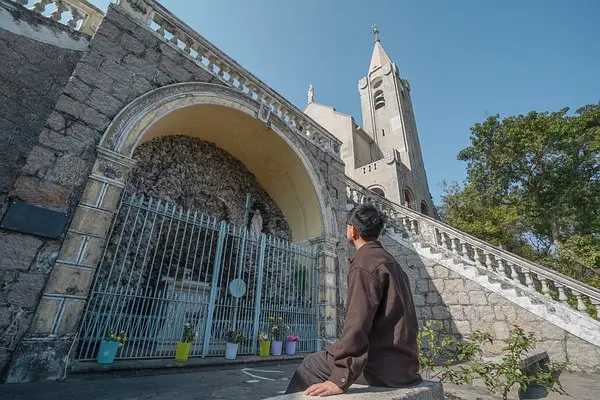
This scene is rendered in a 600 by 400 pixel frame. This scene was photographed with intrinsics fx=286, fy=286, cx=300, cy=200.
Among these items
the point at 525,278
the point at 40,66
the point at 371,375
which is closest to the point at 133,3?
the point at 40,66

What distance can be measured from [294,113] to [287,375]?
18.7 ft

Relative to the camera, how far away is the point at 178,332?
4.44 metres

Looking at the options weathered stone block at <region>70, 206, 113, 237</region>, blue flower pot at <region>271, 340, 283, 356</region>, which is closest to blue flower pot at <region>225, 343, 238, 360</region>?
blue flower pot at <region>271, 340, 283, 356</region>

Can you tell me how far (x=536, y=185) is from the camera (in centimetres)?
1312

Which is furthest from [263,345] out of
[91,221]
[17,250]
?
[17,250]

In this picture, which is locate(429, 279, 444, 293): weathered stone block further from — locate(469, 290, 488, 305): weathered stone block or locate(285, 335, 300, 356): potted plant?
locate(285, 335, 300, 356): potted plant

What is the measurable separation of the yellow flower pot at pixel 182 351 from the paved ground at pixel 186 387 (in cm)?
28

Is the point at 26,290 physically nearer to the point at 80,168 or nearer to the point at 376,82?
the point at 80,168

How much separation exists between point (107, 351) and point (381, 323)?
138 inches

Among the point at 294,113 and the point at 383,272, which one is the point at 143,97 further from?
the point at 383,272

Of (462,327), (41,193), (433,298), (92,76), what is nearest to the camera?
(41,193)

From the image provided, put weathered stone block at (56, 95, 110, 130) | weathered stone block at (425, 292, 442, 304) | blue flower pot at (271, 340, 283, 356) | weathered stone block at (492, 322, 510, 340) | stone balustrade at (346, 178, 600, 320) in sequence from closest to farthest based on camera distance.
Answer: weathered stone block at (56, 95, 110, 130)
blue flower pot at (271, 340, 283, 356)
stone balustrade at (346, 178, 600, 320)
weathered stone block at (492, 322, 510, 340)
weathered stone block at (425, 292, 442, 304)

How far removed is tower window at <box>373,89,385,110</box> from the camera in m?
23.1

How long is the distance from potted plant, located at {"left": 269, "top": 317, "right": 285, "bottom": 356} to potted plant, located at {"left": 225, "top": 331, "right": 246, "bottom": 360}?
68 centimetres
